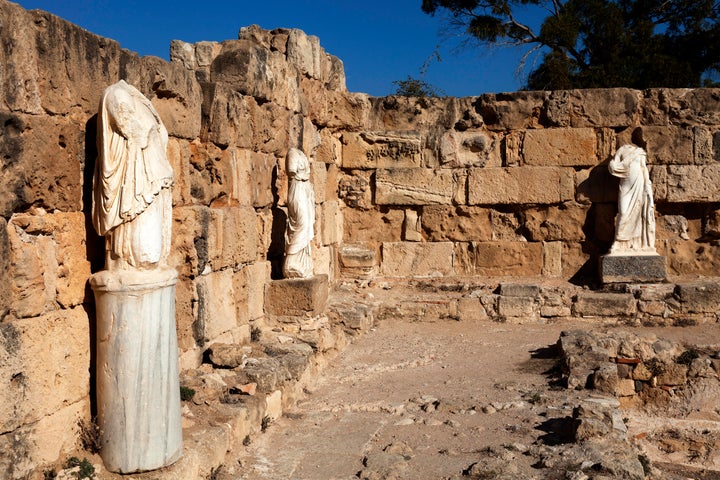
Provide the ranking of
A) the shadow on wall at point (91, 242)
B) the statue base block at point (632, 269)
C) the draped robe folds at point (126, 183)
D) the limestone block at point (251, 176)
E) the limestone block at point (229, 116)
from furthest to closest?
1. the statue base block at point (632, 269)
2. the limestone block at point (251, 176)
3. the limestone block at point (229, 116)
4. the shadow on wall at point (91, 242)
5. the draped robe folds at point (126, 183)

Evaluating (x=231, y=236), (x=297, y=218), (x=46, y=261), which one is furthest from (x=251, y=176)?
(x=46, y=261)

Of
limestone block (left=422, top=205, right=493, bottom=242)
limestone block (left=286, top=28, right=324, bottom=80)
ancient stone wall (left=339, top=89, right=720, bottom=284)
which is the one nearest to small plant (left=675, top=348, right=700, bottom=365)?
ancient stone wall (left=339, top=89, right=720, bottom=284)

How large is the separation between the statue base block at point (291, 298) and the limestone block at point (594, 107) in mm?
4688

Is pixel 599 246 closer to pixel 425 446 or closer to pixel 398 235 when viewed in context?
pixel 398 235

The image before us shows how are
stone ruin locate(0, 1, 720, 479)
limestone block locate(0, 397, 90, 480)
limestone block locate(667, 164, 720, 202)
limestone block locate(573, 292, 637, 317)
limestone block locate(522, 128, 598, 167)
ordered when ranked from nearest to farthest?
limestone block locate(0, 397, 90, 480) → stone ruin locate(0, 1, 720, 479) → limestone block locate(573, 292, 637, 317) → limestone block locate(667, 164, 720, 202) → limestone block locate(522, 128, 598, 167)

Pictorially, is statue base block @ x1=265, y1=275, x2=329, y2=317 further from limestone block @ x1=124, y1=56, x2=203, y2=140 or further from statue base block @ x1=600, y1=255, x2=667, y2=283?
statue base block @ x1=600, y1=255, x2=667, y2=283

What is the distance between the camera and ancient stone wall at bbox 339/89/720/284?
1101 cm

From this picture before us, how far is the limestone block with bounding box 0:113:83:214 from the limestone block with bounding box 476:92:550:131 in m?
7.38

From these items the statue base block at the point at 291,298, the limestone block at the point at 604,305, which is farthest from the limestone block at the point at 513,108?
the statue base block at the point at 291,298

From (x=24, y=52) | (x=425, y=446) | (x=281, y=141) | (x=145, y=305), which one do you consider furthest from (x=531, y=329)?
(x=24, y=52)

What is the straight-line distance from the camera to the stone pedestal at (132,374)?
15.0ft

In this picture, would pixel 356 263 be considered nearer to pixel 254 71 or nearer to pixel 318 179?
pixel 318 179

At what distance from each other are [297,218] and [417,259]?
334 centimetres

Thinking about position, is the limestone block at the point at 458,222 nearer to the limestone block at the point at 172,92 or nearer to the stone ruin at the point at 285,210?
the stone ruin at the point at 285,210
